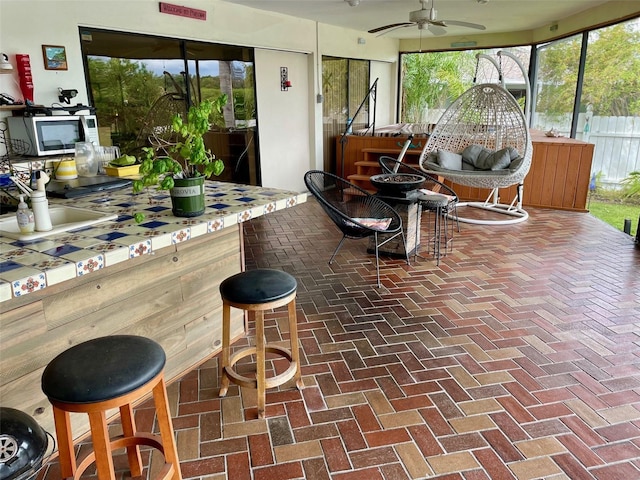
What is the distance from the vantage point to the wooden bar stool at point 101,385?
4.24 feet

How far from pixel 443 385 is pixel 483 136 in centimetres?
448

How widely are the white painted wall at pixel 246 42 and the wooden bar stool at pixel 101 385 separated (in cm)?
268

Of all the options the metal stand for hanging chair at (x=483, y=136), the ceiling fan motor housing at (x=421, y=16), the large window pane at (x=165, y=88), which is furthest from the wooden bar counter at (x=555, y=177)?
the large window pane at (x=165, y=88)

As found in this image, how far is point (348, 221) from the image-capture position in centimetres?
348

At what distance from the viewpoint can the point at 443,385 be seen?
232 centimetres

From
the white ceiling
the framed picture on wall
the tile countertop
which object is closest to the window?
the white ceiling

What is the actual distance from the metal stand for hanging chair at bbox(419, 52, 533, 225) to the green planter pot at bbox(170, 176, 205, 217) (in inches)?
152

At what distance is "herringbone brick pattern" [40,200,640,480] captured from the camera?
1.84 meters

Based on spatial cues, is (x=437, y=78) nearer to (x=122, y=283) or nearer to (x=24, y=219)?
(x=122, y=283)

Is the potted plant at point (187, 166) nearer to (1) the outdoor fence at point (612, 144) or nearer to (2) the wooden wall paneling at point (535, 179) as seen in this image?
(2) the wooden wall paneling at point (535, 179)

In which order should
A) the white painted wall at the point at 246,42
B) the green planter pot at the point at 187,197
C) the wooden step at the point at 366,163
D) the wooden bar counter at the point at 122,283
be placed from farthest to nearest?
the wooden step at the point at 366,163, the white painted wall at the point at 246,42, the green planter pot at the point at 187,197, the wooden bar counter at the point at 122,283

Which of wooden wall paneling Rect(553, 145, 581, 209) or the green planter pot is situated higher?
the green planter pot

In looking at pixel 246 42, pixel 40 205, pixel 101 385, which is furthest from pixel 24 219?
pixel 246 42

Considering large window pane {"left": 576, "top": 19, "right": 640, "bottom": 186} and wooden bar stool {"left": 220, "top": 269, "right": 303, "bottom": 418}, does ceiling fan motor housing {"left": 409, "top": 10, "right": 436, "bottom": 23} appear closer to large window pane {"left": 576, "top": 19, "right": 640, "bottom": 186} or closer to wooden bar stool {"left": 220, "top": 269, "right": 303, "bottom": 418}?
large window pane {"left": 576, "top": 19, "right": 640, "bottom": 186}
